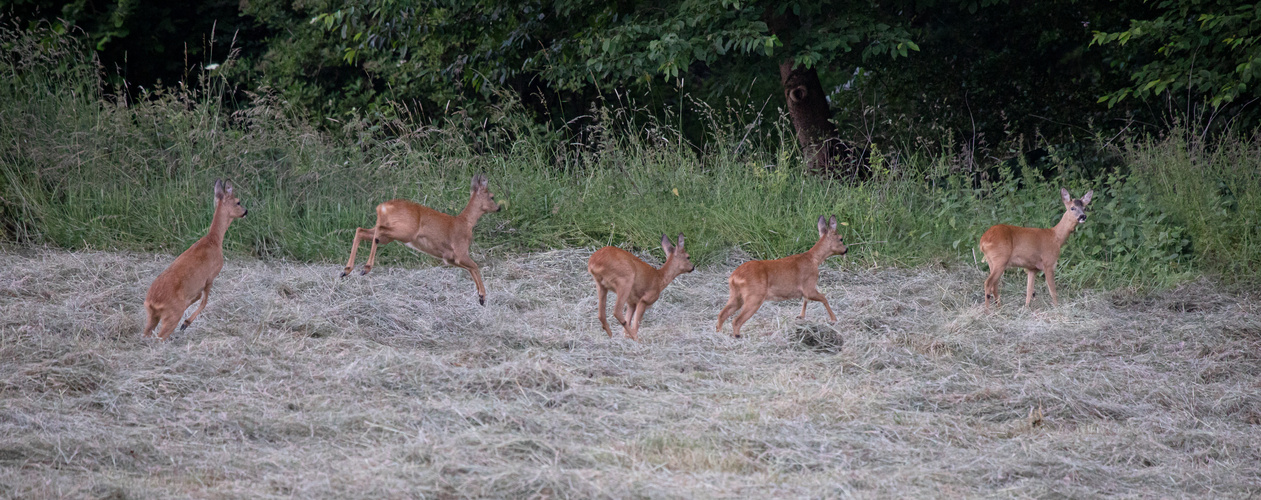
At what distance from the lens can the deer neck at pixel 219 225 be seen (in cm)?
573

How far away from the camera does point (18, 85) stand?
9.53m

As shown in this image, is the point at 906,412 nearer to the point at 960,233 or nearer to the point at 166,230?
the point at 960,233

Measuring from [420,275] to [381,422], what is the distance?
3.54m

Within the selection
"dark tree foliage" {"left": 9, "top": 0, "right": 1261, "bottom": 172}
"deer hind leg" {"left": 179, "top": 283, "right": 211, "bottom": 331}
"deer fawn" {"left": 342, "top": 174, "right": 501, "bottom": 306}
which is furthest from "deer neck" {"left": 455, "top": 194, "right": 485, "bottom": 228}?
"dark tree foliage" {"left": 9, "top": 0, "right": 1261, "bottom": 172}

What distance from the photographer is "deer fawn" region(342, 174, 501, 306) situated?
19.4 feet

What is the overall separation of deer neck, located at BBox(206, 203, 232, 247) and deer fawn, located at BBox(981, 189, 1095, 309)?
4.34 m

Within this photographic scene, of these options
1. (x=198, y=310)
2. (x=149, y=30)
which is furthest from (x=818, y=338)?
(x=149, y=30)

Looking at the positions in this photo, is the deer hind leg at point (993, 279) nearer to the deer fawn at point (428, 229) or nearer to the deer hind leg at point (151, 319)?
the deer fawn at point (428, 229)

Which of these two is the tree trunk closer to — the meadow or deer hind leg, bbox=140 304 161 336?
the meadow

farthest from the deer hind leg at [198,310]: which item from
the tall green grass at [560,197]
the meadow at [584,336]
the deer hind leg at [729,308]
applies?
the tall green grass at [560,197]

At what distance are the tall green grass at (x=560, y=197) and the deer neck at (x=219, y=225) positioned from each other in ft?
7.87

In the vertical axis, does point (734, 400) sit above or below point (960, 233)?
above

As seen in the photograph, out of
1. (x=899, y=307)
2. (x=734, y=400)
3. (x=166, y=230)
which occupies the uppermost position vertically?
(x=734, y=400)

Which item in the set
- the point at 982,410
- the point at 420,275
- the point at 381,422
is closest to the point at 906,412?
the point at 982,410
